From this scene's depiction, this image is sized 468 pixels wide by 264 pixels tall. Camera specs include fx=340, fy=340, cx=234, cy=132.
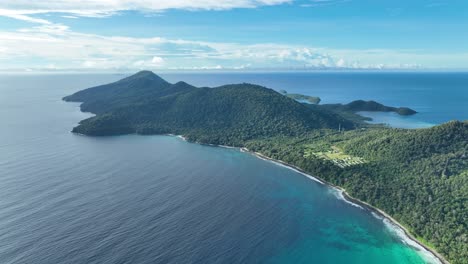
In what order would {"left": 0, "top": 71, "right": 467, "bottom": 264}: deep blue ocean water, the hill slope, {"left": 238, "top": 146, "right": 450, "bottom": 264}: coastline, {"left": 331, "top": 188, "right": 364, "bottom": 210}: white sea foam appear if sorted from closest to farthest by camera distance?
1. {"left": 0, "top": 71, "right": 467, "bottom": 264}: deep blue ocean water
2. {"left": 238, "top": 146, "right": 450, "bottom": 264}: coastline
3. {"left": 331, "top": 188, "right": 364, "bottom": 210}: white sea foam
4. the hill slope

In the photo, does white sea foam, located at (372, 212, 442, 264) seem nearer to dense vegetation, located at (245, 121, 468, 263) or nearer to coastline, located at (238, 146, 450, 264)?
coastline, located at (238, 146, 450, 264)

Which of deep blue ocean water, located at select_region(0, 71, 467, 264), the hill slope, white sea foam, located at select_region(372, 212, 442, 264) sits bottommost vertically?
white sea foam, located at select_region(372, 212, 442, 264)

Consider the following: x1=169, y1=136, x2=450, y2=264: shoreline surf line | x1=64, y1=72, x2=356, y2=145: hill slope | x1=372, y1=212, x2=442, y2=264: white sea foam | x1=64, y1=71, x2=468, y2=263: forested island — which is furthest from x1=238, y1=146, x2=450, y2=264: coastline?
x1=64, y1=72, x2=356, y2=145: hill slope

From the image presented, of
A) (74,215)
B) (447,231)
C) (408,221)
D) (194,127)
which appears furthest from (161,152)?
(447,231)

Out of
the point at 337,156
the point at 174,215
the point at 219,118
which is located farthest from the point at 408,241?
the point at 219,118

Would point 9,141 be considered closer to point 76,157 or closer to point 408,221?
point 76,157
